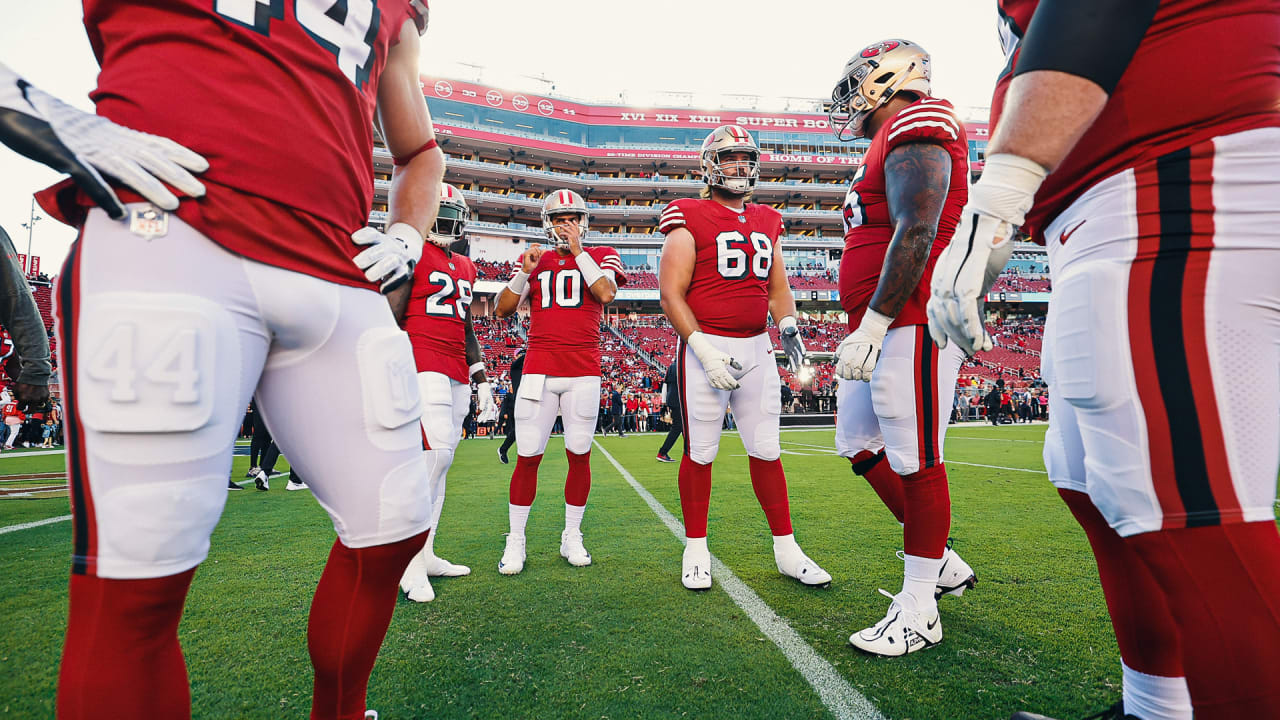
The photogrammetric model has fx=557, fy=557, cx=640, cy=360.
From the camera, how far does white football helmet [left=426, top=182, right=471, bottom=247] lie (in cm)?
380

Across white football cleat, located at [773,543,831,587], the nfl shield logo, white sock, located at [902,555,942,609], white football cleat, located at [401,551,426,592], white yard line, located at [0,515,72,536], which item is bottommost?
white yard line, located at [0,515,72,536]

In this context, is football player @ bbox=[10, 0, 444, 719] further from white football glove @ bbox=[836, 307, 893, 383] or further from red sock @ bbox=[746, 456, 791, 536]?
red sock @ bbox=[746, 456, 791, 536]

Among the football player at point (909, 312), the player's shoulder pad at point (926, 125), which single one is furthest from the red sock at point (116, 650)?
the player's shoulder pad at point (926, 125)

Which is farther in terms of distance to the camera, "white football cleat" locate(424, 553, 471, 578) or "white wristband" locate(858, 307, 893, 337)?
"white football cleat" locate(424, 553, 471, 578)

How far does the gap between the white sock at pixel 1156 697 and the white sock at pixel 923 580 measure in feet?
2.73

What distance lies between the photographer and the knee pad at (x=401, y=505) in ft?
4.00

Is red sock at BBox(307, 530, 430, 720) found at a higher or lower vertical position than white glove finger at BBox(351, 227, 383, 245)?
lower

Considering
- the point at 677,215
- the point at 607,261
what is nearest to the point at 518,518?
the point at 607,261

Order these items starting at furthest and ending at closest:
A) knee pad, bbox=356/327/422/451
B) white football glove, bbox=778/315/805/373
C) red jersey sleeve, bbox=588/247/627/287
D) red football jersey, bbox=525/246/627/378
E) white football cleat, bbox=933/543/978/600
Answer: red jersey sleeve, bbox=588/247/627/287 → red football jersey, bbox=525/246/627/378 → white football glove, bbox=778/315/805/373 → white football cleat, bbox=933/543/978/600 → knee pad, bbox=356/327/422/451

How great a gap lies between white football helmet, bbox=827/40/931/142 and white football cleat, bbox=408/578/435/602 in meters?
3.29

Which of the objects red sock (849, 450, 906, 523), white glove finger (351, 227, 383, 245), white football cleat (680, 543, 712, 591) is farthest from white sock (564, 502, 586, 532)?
white glove finger (351, 227, 383, 245)

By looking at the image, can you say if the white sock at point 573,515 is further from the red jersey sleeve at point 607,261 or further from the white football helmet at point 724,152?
the white football helmet at point 724,152

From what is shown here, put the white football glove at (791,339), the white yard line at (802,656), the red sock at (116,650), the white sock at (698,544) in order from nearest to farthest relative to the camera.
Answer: the red sock at (116,650), the white yard line at (802,656), the white sock at (698,544), the white football glove at (791,339)

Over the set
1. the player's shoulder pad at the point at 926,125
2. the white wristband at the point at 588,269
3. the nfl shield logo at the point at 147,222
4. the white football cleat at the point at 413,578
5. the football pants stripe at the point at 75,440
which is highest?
the player's shoulder pad at the point at 926,125
